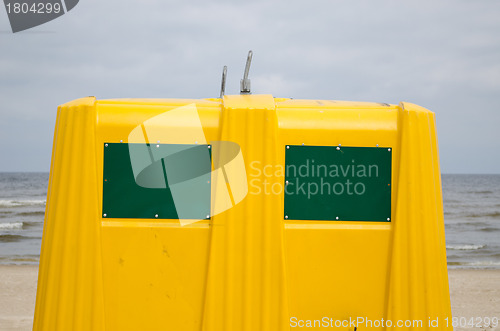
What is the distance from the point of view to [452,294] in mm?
11531

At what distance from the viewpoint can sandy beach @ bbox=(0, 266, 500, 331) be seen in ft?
29.4

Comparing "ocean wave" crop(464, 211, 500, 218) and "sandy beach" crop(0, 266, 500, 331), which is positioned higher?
"ocean wave" crop(464, 211, 500, 218)

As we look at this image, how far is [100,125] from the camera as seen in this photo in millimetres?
2309

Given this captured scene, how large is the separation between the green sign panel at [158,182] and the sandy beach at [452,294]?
6911 millimetres

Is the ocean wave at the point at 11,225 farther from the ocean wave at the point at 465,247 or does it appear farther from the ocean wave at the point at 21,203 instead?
the ocean wave at the point at 465,247

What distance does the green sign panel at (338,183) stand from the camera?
230 centimetres

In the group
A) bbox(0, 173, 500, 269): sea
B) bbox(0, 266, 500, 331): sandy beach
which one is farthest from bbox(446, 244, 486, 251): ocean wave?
bbox(0, 266, 500, 331): sandy beach

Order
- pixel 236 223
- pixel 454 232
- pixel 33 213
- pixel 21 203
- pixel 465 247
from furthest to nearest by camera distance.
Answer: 1. pixel 21 203
2. pixel 33 213
3. pixel 454 232
4. pixel 465 247
5. pixel 236 223

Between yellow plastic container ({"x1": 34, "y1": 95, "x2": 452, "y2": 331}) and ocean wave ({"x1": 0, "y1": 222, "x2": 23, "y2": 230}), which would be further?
ocean wave ({"x1": 0, "y1": 222, "x2": 23, "y2": 230})

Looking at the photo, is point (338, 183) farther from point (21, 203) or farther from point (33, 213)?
point (21, 203)

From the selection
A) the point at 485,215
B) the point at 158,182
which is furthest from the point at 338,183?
the point at 485,215

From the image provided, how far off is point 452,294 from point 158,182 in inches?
424

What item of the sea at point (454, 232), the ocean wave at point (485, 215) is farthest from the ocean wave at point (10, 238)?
the ocean wave at point (485, 215)

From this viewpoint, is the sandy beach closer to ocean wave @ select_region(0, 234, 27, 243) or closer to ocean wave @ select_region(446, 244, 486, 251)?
ocean wave @ select_region(446, 244, 486, 251)
